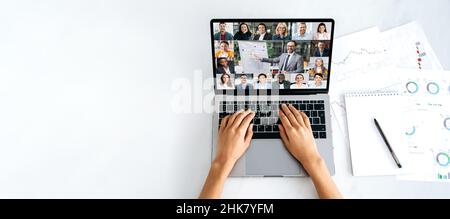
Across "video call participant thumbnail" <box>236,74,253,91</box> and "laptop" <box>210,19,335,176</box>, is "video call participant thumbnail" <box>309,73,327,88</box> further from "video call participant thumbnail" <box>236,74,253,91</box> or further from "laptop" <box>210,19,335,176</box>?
"video call participant thumbnail" <box>236,74,253,91</box>

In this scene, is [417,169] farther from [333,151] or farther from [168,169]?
[168,169]

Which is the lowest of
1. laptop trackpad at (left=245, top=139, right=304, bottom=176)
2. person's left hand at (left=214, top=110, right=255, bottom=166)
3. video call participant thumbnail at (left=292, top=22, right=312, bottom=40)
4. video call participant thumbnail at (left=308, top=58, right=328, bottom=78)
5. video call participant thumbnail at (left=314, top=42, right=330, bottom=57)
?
laptop trackpad at (left=245, top=139, right=304, bottom=176)

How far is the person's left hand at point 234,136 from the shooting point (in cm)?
86

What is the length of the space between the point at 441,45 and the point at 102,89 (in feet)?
2.89

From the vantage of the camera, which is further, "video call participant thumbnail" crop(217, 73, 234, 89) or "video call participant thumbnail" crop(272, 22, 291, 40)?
"video call participant thumbnail" crop(217, 73, 234, 89)

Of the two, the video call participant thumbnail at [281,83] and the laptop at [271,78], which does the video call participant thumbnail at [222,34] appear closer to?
the laptop at [271,78]

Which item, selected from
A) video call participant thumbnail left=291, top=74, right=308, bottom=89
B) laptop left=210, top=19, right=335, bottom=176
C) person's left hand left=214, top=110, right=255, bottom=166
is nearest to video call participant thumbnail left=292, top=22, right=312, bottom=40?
laptop left=210, top=19, right=335, bottom=176

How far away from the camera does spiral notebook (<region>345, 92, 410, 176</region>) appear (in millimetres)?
859

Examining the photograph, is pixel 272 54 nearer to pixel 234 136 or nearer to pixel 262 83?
pixel 262 83

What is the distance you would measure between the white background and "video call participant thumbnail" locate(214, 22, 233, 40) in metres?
0.17

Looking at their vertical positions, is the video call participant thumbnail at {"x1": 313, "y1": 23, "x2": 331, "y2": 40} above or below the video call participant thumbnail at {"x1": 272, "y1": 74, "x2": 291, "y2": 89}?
above

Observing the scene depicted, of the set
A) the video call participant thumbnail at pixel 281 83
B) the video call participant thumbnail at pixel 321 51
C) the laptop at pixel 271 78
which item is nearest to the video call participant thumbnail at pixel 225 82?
the laptop at pixel 271 78


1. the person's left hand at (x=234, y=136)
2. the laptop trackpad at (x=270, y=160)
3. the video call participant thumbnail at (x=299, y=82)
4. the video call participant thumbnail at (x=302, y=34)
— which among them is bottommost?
the laptop trackpad at (x=270, y=160)

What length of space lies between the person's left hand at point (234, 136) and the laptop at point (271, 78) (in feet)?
0.05
